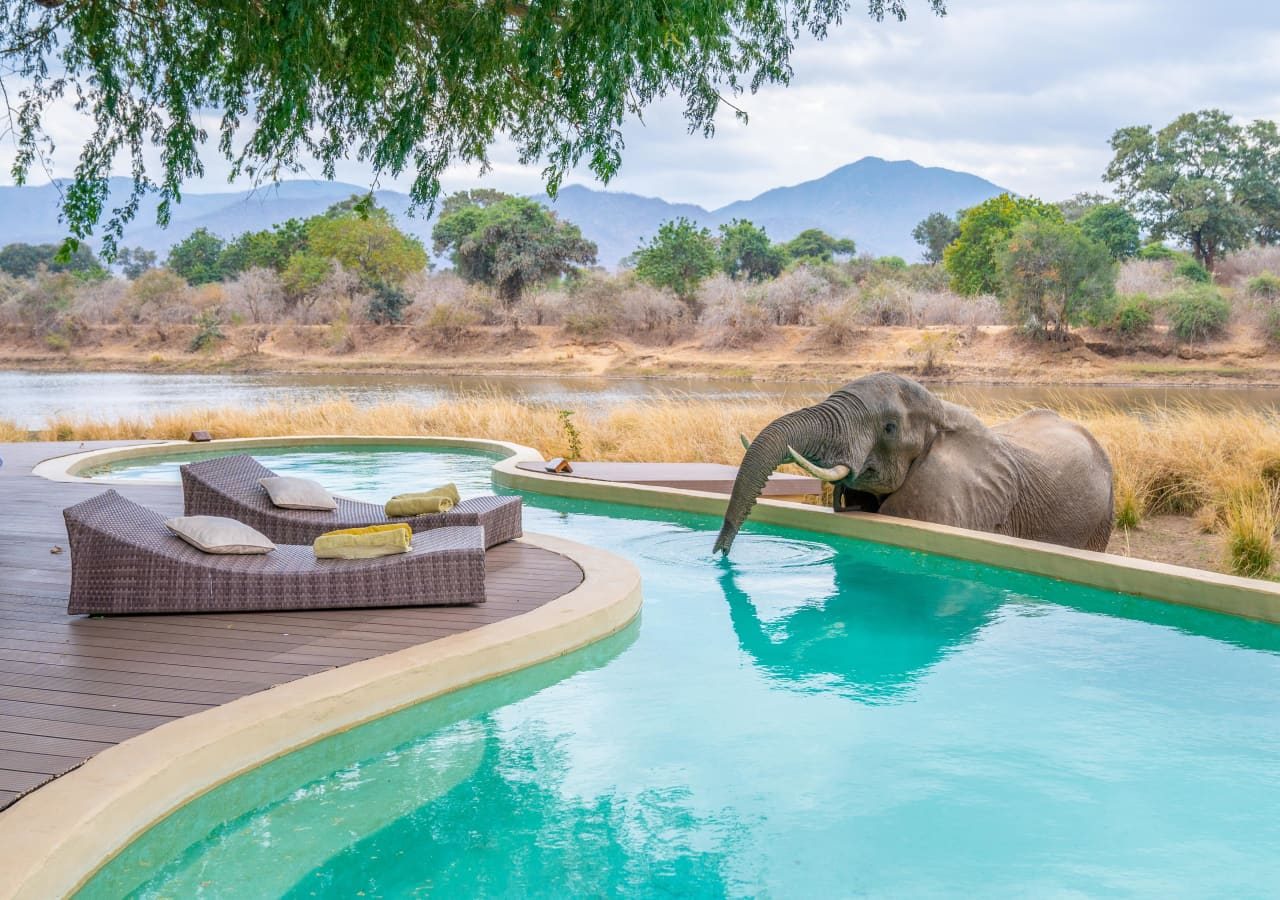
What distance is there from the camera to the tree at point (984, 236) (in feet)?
139

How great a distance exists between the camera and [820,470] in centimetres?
667

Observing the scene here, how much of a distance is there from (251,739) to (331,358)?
138ft

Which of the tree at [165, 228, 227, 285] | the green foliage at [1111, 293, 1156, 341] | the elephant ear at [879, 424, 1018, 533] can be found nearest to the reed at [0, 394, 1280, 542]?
the elephant ear at [879, 424, 1018, 533]

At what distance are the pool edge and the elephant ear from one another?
97.0 inches

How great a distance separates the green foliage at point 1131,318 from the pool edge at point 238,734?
33580 millimetres

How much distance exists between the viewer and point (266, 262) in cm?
5491

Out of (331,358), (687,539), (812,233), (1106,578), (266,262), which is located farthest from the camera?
(812,233)

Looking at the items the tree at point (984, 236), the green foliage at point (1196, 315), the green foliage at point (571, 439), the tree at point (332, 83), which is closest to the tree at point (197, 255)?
the tree at point (984, 236)

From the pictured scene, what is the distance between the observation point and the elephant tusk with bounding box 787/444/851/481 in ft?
21.3

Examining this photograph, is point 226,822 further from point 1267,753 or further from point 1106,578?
point 1106,578

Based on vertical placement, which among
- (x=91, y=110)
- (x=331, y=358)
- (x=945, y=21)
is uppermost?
(x=945, y=21)

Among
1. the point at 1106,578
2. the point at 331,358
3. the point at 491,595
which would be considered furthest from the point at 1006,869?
the point at 331,358

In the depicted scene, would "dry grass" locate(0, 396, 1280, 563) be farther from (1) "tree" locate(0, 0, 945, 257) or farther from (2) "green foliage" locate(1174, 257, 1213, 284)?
(2) "green foliage" locate(1174, 257, 1213, 284)

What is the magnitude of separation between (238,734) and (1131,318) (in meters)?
36.1
